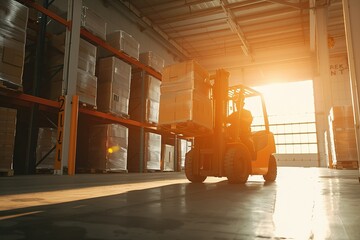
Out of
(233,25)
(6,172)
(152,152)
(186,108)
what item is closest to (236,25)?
(233,25)

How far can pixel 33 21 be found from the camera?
6344mm

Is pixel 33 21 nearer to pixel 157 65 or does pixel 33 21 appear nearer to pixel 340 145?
pixel 157 65

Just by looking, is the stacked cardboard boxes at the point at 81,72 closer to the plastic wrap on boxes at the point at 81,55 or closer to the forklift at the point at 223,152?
the plastic wrap on boxes at the point at 81,55

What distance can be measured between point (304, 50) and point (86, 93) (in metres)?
12.4

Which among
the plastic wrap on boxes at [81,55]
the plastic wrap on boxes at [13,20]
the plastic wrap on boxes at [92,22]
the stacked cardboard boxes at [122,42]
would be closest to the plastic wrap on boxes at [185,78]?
the plastic wrap on boxes at [81,55]

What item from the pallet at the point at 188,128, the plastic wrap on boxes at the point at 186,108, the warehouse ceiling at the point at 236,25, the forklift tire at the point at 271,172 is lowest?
the forklift tire at the point at 271,172

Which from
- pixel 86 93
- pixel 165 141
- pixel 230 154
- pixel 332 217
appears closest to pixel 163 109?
pixel 230 154

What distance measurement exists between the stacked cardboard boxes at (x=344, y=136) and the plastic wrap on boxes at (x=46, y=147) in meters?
8.83

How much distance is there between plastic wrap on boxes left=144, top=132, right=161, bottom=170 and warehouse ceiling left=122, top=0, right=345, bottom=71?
5.39 m

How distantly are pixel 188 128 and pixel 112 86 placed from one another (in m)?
2.97

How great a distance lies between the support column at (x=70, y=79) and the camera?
229 inches

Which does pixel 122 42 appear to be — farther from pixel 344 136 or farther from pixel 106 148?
pixel 344 136

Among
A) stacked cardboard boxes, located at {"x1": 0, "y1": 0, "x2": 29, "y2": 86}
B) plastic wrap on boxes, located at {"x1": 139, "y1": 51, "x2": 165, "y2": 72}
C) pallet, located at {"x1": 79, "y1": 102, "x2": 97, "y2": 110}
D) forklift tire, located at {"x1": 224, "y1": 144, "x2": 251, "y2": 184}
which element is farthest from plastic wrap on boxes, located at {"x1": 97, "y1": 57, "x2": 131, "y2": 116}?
forklift tire, located at {"x1": 224, "y1": 144, "x2": 251, "y2": 184}

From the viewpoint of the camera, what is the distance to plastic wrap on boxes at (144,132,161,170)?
27.6 feet
